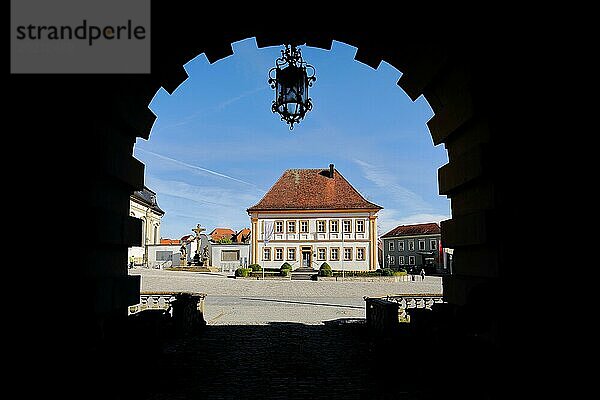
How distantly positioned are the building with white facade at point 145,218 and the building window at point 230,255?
901 centimetres

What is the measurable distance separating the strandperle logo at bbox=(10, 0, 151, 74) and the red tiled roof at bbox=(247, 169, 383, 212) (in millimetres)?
48287

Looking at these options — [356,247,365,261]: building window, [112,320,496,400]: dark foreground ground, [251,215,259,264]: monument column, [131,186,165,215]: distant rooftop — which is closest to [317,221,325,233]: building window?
[356,247,365,261]: building window

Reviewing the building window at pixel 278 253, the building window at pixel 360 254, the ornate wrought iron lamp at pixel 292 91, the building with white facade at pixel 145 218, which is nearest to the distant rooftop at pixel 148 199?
the building with white facade at pixel 145 218

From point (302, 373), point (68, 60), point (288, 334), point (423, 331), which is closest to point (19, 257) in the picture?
point (68, 60)

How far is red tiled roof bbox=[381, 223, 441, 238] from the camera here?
7456 cm

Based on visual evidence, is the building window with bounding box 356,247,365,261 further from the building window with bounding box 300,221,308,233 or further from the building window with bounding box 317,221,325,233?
the building window with bounding box 300,221,308,233

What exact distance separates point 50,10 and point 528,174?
393cm

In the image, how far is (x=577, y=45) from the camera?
12.0 feet

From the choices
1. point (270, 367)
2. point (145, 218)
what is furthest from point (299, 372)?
point (145, 218)

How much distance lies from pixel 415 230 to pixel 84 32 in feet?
250

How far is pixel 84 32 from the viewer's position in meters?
4.41

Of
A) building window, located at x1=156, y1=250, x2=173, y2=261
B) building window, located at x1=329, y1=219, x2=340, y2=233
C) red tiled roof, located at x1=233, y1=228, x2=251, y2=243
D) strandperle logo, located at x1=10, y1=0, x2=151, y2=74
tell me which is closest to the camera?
strandperle logo, located at x1=10, y1=0, x2=151, y2=74

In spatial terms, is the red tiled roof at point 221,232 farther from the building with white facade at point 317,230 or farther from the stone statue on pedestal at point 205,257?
the building with white facade at point 317,230

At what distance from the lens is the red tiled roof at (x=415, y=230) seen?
74.6 m
